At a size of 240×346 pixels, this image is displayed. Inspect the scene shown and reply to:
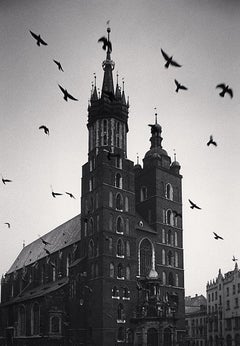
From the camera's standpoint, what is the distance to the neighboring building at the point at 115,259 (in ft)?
201

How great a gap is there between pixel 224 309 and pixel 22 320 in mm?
37645

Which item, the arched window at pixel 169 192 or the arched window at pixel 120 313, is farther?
the arched window at pixel 169 192

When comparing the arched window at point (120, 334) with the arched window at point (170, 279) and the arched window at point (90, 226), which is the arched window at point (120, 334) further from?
the arched window at point (90, 226)

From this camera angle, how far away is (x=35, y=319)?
68.9 meters

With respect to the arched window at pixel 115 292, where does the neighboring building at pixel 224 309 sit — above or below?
below

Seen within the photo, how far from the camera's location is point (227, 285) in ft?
302

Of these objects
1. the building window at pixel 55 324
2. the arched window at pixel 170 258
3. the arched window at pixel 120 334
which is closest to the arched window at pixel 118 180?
the arched window at pixel 170 258

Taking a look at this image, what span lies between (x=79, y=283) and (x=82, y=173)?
599 inches

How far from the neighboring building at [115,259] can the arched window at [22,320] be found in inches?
5.4

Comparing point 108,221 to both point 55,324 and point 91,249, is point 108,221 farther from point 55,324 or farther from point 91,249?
point 55,324

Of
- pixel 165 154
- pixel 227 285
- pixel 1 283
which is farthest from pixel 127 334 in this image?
pixel 1 283

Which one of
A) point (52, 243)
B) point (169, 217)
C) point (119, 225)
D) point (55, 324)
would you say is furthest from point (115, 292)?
point (52, 243)

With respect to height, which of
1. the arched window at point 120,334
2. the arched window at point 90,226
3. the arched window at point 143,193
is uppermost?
the arched window at point 143,193

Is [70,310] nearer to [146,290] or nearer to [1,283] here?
[146,290]
